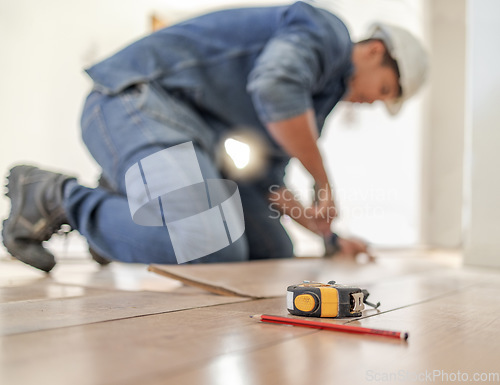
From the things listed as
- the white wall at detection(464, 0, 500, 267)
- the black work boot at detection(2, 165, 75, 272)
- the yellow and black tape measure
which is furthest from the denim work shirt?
the yellow and black tape measure

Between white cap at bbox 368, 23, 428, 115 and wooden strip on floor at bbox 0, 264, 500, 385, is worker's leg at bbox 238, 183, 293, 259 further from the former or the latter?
wooden strip on floor at bbox 0, 264, 500, 385

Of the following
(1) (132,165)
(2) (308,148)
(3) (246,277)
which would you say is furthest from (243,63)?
(3) (246,277)

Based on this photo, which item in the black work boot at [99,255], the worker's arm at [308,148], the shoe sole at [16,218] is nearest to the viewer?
the shoe sole at [16,218]

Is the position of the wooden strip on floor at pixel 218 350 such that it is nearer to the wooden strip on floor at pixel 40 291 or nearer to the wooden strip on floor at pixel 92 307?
the wooden strip on floor at pixel 92 307

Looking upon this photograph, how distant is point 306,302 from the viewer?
1.54 ft

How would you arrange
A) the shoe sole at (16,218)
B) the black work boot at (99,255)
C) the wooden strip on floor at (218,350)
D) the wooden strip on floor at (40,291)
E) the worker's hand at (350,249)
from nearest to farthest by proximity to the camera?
1. the wooden strip on floor at (218,350)
2. the wooden strip on floor at (40,291)
3. the shoe sole at (16,218)
4. the black work boot at (99,255)
5. the worker's hand at (350,249)

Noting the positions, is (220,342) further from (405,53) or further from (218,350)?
(405,53)

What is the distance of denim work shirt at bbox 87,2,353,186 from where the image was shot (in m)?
0.98

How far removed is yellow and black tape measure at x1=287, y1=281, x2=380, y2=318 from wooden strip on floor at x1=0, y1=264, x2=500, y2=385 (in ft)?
0.06

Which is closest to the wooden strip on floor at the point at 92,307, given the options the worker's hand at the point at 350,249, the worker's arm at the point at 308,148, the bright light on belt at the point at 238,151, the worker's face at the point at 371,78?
the worker's arm at the point at 308,148

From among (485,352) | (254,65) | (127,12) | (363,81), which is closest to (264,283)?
(485,352)

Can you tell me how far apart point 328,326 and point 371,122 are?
2.19 m

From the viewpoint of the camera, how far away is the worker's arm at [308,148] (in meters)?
1.00

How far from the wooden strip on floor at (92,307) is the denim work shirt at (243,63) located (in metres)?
0.47
